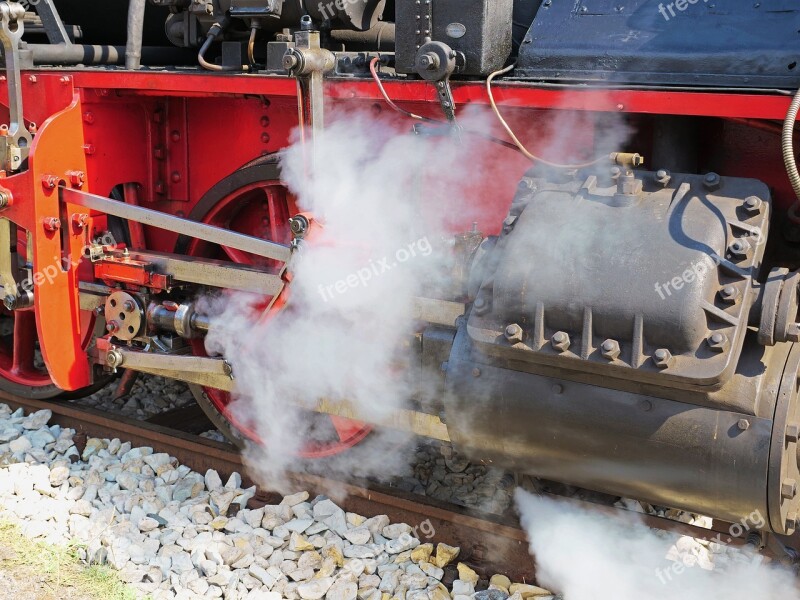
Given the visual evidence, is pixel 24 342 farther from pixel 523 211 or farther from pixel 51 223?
pixel 523 211

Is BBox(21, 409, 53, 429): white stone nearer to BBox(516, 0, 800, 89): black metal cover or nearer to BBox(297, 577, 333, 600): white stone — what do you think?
BBox(297, 577, 333, 600): white stone

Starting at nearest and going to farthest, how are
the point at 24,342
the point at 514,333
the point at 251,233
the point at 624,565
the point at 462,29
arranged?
1. the point at 514,333
2. the point at 462,29
3. the point at 624,565
4. the point at 251,233
5. the point at 24,342

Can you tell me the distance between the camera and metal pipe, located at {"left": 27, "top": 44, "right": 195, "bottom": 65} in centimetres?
362

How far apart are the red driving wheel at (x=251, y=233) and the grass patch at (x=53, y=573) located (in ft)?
2.82

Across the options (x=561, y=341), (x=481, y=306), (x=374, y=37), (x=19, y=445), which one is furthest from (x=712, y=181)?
(x=19, y=445)

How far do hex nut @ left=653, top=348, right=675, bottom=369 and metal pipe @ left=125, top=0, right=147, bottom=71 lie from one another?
7.63 ft

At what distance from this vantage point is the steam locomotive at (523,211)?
2.17m

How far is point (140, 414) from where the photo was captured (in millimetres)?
4457

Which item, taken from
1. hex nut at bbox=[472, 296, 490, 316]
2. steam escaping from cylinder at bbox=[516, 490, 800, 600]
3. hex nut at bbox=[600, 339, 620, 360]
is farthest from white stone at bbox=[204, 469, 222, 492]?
hex nut at bbox=[600, 339, 620, 360]

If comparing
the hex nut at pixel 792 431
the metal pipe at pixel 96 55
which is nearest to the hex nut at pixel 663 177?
the hex nut at pixel 792 431

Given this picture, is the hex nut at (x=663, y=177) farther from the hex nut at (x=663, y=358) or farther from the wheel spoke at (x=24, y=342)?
the wheel spoke at (x=24, y=342)

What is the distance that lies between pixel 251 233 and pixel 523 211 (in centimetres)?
178

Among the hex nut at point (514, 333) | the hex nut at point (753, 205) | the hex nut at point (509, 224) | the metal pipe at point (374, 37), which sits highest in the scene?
the metal pipe at point (374, 37)

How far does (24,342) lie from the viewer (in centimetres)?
439
